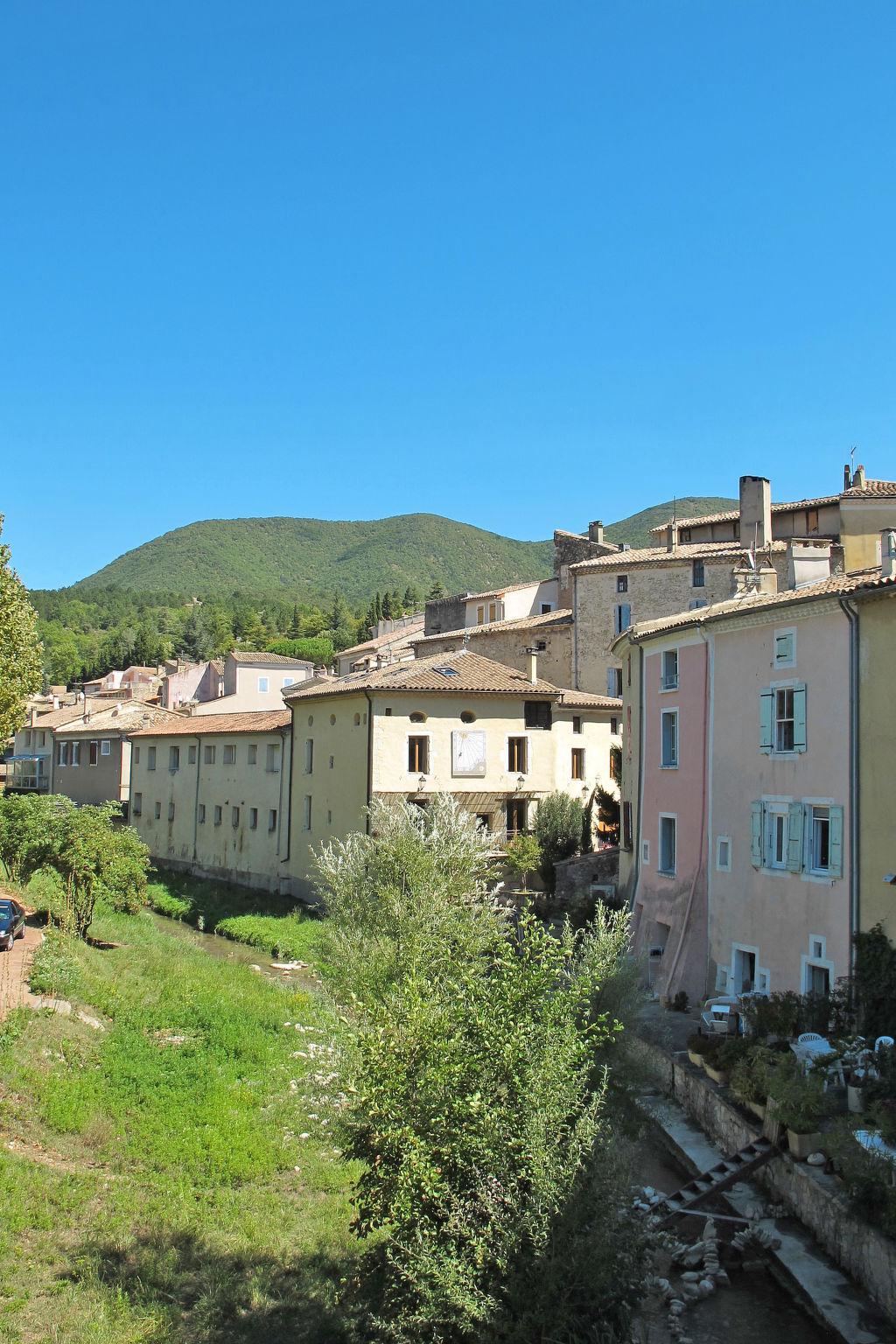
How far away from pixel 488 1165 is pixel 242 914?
1207 inches

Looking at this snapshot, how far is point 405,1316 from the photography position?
1020 centimetres

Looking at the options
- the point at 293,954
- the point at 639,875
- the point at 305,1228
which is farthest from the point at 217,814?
the point at 305,1228

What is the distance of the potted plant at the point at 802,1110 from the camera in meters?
15.6

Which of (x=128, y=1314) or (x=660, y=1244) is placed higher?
(x=660, y=1244)

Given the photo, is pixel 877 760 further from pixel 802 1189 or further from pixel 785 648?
pixel 802 1189

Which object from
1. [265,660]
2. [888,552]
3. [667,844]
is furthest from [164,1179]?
[265,660]

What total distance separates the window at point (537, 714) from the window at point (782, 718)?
53.7 ft

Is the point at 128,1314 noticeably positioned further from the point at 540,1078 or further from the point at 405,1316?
the point at 540,1078

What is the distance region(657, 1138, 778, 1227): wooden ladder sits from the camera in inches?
621

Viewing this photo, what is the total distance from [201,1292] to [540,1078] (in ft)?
21.2

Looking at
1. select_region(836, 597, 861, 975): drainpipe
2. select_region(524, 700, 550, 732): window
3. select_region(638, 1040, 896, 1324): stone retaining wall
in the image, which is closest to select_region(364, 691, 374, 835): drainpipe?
select_region(524, 700, 550, 732): window

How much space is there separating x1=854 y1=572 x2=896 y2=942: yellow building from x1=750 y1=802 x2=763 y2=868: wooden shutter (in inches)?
132

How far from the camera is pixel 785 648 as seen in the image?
22.5 meters

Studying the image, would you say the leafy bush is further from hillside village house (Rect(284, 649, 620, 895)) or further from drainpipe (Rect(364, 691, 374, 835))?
drainpipe (Rect(364, 691, 374, 835))
